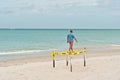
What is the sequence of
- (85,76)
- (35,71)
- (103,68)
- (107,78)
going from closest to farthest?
1. (107,78)
2. (85,76)
3. (35,71)
4. (103,68)

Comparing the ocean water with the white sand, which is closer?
the white sand

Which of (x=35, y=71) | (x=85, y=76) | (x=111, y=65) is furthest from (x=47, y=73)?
(x=111, y=65)

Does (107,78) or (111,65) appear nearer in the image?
(107,78)

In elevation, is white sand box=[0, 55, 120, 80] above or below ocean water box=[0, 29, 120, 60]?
above

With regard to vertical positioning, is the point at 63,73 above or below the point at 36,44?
above

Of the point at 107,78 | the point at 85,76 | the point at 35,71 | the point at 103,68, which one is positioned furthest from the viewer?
the point at 103,68

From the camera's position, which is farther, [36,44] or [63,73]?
[36,44]

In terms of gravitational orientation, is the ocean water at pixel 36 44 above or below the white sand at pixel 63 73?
below

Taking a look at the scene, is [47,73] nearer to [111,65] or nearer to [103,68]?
[103,68]

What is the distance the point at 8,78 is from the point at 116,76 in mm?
4950

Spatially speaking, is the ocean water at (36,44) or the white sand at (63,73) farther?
the ocean water at (36,44)

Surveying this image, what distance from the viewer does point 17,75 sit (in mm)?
16312

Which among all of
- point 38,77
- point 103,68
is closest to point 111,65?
point 103,68

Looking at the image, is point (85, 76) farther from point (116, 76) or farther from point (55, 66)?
point (55, 66)
